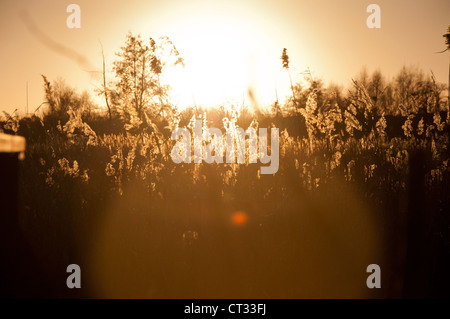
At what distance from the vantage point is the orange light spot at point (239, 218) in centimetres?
319

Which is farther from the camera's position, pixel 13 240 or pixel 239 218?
pixel 239 218

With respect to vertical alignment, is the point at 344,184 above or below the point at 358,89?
below

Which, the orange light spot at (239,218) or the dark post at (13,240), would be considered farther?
the orange light spot at (239,218)

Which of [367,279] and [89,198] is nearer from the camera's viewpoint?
[367,279]

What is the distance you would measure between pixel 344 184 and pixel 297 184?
16.2 inches

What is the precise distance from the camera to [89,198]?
363 centimetres

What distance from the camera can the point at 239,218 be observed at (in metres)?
3.22

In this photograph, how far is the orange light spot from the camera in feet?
10.5

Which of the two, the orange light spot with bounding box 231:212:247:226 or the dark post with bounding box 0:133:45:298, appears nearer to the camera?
the dark post with bounding box 0:133:45:298

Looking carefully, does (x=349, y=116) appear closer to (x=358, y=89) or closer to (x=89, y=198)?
(x=358, y=89)
